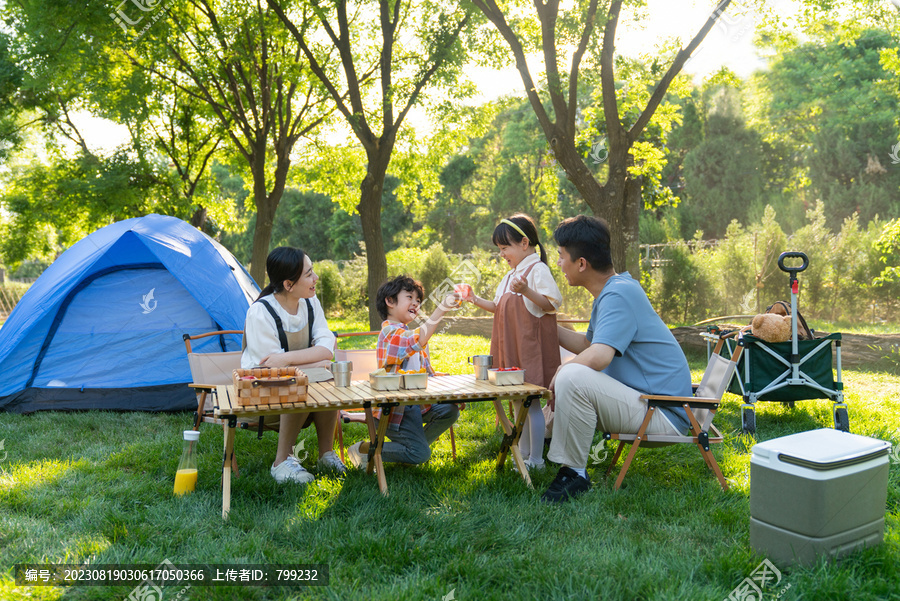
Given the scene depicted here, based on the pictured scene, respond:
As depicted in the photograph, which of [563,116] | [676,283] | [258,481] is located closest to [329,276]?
[676,283]

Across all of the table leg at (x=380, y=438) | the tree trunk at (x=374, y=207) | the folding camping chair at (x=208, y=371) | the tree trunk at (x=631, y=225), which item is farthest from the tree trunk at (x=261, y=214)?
the table leg at (x=380, y=438)

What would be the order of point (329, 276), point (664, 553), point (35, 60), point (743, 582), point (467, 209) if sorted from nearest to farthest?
point (743, 582)
point (664, 553)
point (35, 60)
point (329, 276)
point (467, 209)

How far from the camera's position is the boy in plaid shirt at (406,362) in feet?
12.3

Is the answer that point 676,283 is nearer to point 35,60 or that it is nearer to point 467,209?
point 35,60

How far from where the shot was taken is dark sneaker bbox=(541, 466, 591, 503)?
3.29 metres

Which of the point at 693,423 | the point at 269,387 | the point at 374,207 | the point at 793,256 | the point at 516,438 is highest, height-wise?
the point at 374,207

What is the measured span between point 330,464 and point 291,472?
0.97 ft

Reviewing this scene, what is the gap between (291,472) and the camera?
3.66 metres

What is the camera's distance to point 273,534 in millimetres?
2930

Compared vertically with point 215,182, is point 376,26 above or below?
above

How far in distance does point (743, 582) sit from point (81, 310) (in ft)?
19.3

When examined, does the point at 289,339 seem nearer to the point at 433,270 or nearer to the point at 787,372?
the point at 787,372

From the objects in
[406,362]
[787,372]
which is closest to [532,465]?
[406,362]

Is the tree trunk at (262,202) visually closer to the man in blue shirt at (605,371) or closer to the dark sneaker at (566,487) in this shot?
the man in blue shirt at (605,371)
